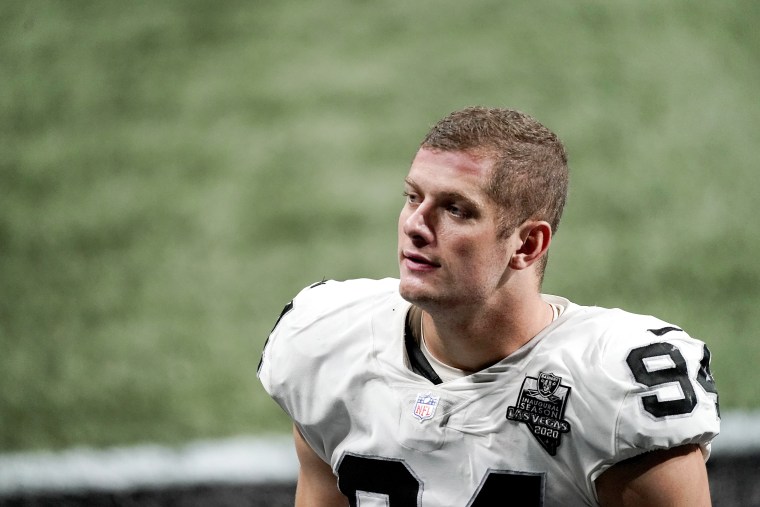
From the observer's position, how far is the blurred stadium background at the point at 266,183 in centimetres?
418

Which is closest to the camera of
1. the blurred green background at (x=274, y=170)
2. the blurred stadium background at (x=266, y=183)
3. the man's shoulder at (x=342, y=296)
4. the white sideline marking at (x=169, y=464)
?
the man's shoulder at (x=342, y=296)

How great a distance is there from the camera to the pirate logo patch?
1963 mm

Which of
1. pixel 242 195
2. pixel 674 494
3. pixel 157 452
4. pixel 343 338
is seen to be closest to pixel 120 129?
pixel 242 195

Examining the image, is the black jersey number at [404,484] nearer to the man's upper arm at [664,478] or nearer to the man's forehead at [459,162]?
the man's upper arm at [664,478]

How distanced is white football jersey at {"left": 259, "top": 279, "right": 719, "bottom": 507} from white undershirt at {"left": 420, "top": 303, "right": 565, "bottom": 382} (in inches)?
1.1

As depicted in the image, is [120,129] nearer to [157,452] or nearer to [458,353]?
[157,452]

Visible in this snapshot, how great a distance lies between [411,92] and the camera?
18.6 ft

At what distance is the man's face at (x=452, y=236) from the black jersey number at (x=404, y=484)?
346 millimetres

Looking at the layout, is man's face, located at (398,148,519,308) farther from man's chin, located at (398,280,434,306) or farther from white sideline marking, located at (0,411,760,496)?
white sideline marking, located at (0,411,760,496)

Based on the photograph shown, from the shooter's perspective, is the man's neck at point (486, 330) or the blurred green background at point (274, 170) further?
the blurred green background at point (274, 170)

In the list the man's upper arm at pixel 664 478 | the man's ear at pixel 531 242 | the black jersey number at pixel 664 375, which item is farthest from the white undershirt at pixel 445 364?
the man's upper arm at pixel 664 478

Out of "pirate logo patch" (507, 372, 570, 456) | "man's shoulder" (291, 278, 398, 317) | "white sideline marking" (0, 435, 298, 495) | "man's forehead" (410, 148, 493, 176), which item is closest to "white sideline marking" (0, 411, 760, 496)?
"white sideline marking" (0, 435, 298, 495)

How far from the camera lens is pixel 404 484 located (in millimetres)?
2105

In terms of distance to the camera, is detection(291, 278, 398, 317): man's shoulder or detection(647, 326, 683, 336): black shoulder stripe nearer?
detection(647, 326, 683, 336): black shoulder stripe
